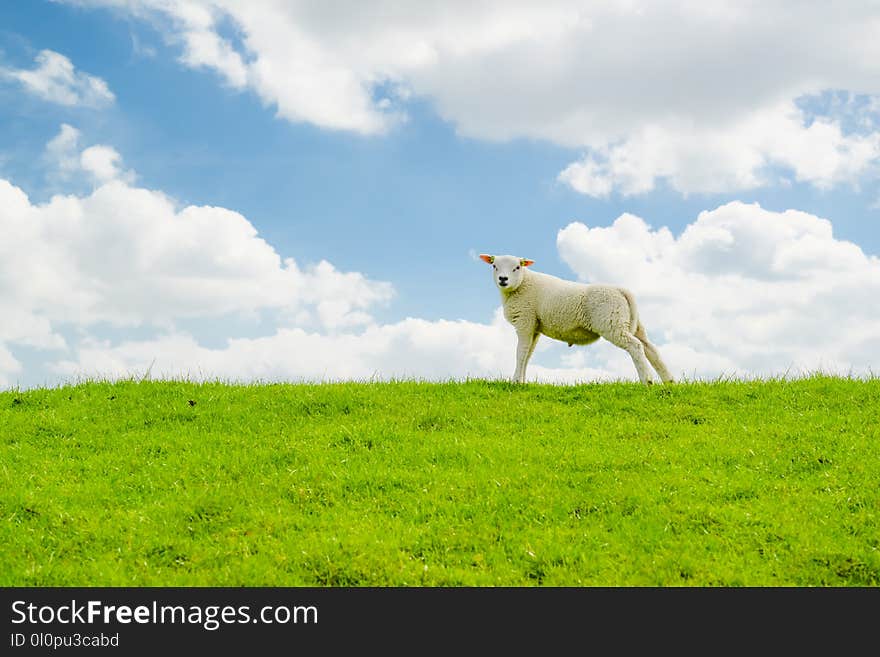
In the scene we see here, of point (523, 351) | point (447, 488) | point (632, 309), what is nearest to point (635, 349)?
point (632, 309)

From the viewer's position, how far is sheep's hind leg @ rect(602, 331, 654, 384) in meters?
17.6

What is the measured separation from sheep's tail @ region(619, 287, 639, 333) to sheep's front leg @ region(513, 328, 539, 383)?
2270 mm

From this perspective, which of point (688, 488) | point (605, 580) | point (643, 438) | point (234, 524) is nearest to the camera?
point (605, 580)

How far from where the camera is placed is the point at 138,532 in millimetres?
9836

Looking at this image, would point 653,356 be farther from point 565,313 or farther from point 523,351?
point 523,351

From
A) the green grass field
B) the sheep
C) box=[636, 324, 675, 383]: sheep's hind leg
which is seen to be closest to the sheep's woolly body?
the sheep

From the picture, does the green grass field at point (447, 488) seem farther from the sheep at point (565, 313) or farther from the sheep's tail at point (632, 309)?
the sheep's tail at point (632, 309)

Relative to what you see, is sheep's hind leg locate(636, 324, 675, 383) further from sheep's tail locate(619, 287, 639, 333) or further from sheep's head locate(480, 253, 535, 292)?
sheep's head locate(480, 253, 535, 292)

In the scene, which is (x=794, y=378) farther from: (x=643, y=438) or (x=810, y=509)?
(x=810, y=509)

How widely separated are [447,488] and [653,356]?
30.6ft

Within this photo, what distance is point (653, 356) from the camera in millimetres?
18641

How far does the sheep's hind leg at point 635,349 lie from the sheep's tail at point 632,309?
40 centimetres
